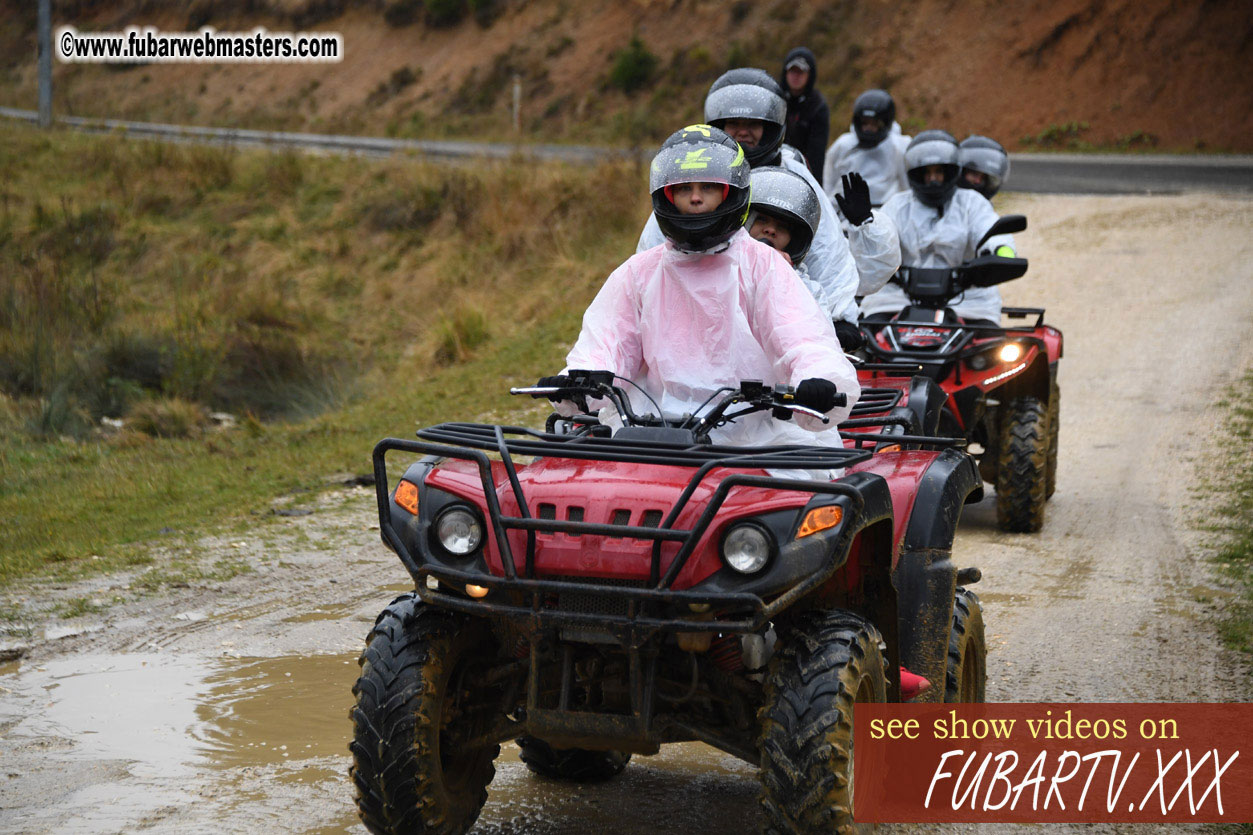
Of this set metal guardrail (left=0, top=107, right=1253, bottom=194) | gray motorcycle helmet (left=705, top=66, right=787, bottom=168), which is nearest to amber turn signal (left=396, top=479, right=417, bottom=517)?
gray motorcycle helmet (left=705, top=66, right=787, bottom=168)

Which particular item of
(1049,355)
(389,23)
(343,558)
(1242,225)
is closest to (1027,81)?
(1242,225)

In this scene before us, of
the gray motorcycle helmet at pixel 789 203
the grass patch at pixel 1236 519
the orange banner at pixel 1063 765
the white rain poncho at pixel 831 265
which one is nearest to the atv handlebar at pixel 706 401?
the orange banner at pixel 1063 765

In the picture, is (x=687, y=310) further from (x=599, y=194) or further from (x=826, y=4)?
(x=826, y=4)

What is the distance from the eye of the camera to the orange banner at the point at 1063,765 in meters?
4.41

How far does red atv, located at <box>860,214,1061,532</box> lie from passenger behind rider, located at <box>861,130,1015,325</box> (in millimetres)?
163

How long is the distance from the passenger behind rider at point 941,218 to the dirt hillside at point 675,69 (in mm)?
22189

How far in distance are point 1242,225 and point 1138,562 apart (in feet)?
40.9

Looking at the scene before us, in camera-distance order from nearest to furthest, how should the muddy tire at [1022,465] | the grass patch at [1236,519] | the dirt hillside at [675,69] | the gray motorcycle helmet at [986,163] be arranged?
1. the grass patch at [1236,519]
2. the muddy tire at [1022,465]
3. the gray motorcycle helmet at [986,163]
4. the dirt hillside at [675,69]

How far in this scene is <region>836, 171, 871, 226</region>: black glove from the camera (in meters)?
7.54

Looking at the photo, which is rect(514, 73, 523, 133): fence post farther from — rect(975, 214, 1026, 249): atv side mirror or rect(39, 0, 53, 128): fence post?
rect(975, 214, 1026, 249): atv side mirror

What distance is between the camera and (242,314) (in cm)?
1692

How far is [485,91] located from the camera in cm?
4359

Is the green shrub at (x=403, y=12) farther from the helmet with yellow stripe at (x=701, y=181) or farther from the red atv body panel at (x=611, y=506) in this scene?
the red atv body panel at (x=611, y=506)

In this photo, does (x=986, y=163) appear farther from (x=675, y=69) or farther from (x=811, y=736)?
(x=675, y=69)
